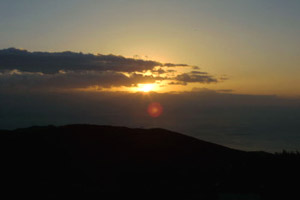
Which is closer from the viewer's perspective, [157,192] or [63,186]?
[157,192]

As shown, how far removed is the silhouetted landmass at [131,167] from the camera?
49.1 ft

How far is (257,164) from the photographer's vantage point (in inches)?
658

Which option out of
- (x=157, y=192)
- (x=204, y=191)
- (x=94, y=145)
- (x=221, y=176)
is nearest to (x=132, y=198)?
(x=157, y=192)

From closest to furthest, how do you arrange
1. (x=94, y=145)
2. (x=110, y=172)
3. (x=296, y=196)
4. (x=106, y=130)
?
(x=296, y=196), (x=110, y=172), (x=94, y=145), (x=106, y=130)

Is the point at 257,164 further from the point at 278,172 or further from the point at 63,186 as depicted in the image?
the point at 63,186

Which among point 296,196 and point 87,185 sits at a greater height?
point 87,185

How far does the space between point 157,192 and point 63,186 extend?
Result: 4.67m

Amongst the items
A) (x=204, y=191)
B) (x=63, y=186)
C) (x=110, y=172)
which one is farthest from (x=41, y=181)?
(x=204, y=191)

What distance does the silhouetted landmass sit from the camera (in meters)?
15.0

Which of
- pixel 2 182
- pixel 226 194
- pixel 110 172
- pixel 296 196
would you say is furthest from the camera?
pixel 110 172

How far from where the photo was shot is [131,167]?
2069 cm

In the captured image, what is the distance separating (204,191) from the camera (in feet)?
49.8

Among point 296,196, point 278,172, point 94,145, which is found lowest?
point 296,196

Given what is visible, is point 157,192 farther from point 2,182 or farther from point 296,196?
point 2,182
